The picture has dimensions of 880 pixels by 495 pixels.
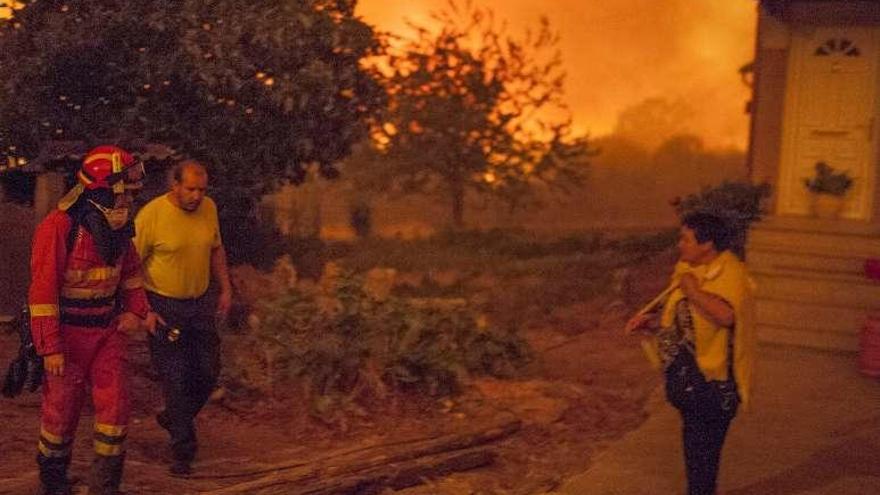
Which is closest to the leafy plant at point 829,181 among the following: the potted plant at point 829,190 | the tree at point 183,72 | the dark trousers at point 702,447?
the potted plant at point 829,190

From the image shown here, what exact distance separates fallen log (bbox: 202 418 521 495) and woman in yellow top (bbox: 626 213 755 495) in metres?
1.76

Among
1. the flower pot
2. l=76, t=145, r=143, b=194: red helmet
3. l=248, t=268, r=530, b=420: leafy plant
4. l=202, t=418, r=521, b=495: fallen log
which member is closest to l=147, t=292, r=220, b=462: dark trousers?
l=202, t=418, r=521, b=495: fallen log

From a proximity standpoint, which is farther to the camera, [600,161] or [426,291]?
[600,161]

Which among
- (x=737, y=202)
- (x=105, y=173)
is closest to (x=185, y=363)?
(x=105, y=173)

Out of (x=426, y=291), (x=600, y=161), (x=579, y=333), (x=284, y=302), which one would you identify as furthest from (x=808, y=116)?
(x=600, y=161)

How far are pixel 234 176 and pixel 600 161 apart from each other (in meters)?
30.4

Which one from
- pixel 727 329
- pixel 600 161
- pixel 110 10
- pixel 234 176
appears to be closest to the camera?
pixel 727 329

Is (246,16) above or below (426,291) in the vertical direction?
above

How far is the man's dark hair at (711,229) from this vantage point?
527cm

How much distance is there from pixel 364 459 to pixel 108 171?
221 centimetres

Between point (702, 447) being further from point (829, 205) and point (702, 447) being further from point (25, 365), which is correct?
point (829, 205)

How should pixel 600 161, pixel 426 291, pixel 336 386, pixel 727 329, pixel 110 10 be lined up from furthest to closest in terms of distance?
pixel 600 161
pixel 426 291
pixel 110 10
pixel 336 386
pixel 727 329

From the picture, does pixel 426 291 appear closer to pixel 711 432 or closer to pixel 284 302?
pixel 284 302

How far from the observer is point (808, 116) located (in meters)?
13.0
